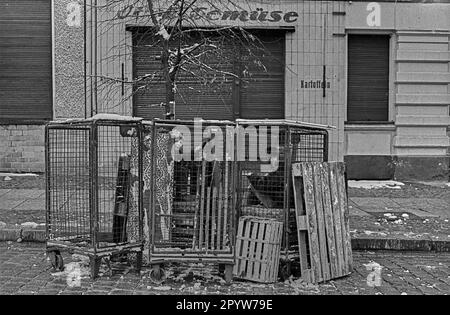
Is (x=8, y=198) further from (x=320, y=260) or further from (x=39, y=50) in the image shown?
(x=320, y=260)

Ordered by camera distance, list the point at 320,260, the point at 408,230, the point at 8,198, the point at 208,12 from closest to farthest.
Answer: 1. the point at 320,260
2. the point at 408,230
3. the point at 8,198
4. the point at 208,12

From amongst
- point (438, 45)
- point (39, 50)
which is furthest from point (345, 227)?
point (39, 50)

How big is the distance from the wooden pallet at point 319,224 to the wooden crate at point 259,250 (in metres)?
0.29

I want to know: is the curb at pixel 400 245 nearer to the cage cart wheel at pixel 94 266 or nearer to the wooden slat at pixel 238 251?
the wooden slat at pixel 238 251

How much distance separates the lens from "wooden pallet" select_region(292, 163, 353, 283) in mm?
5852

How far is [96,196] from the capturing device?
5.92m

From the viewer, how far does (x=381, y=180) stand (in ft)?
45.6

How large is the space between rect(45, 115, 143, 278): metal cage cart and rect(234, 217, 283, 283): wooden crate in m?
1.23

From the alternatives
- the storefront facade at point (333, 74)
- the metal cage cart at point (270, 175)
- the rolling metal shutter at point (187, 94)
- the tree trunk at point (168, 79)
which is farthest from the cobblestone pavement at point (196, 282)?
the rolling metal shutter at point (187, 94)

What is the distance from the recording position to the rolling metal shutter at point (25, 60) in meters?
13.6

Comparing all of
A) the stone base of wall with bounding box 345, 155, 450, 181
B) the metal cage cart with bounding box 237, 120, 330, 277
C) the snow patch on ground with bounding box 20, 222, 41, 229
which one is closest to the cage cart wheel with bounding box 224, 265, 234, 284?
the metal cage cart with bounding box 237, 120, 330, 277

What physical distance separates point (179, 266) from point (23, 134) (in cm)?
877

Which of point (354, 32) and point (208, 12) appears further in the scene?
point (354, 32)

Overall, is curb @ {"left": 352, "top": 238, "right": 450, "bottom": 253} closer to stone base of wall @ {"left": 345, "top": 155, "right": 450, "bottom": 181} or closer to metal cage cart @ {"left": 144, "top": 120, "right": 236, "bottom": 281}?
metal cage cart @ {"left": 144, "top": 120, "right": 236, "bottom": 281}
